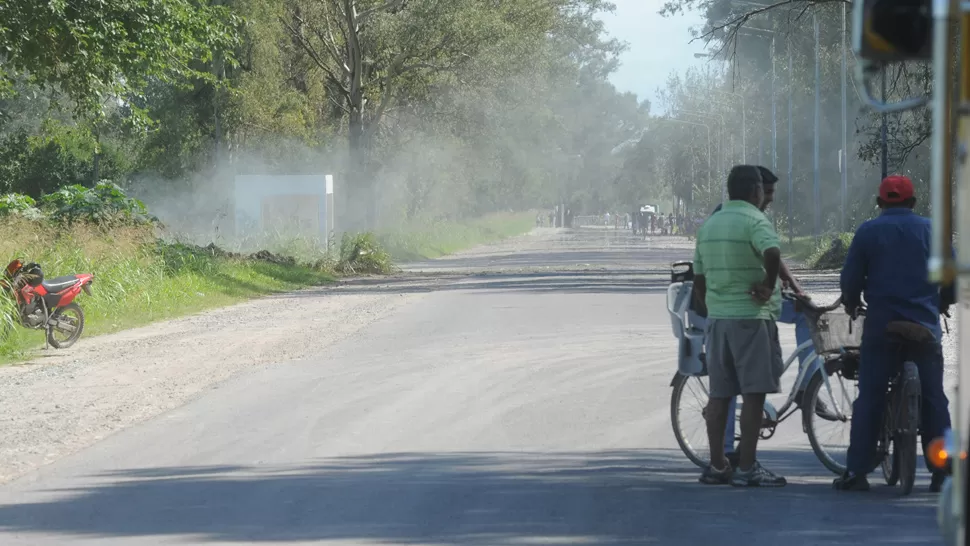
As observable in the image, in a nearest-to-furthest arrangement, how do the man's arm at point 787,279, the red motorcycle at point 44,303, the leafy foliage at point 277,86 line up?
1. the man's arm at point 787,279
2. the red motorcycle at point 44,303
3. the leafy foliage at point 277,86

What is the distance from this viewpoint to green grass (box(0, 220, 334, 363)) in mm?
21594

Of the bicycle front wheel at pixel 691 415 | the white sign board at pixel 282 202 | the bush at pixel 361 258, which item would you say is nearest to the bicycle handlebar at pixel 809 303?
the bicycle front wheel at pixel 691 415

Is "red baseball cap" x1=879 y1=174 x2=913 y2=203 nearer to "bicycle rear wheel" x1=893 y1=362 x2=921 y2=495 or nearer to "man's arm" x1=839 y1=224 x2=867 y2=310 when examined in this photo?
"man's arm" x1=839 y1=224 x2=867 y2=310

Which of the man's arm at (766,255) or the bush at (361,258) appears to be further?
the bush at (361,258)

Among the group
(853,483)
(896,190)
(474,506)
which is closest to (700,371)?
(853,483)

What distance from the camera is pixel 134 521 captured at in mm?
7430

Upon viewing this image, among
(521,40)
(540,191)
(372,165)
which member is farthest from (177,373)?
(540,191)

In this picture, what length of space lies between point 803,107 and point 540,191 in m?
65.7

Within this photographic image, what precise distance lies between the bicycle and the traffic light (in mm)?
4866

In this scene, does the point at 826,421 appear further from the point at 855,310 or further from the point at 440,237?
the point at 440,237

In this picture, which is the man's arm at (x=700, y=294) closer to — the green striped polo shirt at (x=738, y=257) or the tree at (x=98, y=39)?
the green striped polo shirt at (x=738, y=257)

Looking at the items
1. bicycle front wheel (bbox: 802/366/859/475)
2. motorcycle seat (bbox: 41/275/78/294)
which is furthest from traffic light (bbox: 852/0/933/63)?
motorcycle seat (bbox: 41/275/78/294)

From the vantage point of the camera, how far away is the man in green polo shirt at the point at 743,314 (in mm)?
8266

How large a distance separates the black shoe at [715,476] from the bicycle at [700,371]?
14.4 inches
